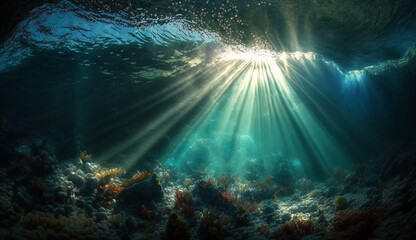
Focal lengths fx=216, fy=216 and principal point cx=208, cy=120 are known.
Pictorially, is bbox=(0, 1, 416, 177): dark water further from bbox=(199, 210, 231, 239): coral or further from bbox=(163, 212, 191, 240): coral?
bbox=(163, 212, 191, 240): coral

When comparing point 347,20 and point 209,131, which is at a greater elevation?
point 347,20

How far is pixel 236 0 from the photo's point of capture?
8203 millimetres

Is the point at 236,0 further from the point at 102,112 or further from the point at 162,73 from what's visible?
the point at 102,112

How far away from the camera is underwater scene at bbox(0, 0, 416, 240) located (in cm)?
824

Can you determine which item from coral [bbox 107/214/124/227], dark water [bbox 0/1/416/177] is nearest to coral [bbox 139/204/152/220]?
coral [bbox 107/214/124/227]

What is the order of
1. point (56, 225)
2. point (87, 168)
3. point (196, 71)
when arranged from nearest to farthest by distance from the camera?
1. point (56, 225)
2. point (87, 168)
3. point (196, 71)

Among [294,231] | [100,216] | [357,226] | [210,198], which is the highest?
[357,226]

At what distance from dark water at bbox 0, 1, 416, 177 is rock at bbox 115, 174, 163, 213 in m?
4.83

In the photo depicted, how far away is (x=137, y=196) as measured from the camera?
405 inches

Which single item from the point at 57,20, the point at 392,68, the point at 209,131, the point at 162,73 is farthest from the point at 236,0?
the point at 209,131

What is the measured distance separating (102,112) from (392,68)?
22339 millimetres

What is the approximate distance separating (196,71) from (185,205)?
9.57 metres

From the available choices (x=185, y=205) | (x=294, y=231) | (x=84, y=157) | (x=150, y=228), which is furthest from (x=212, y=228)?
(x=84, y=157)

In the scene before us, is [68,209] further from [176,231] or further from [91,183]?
[176,231]
